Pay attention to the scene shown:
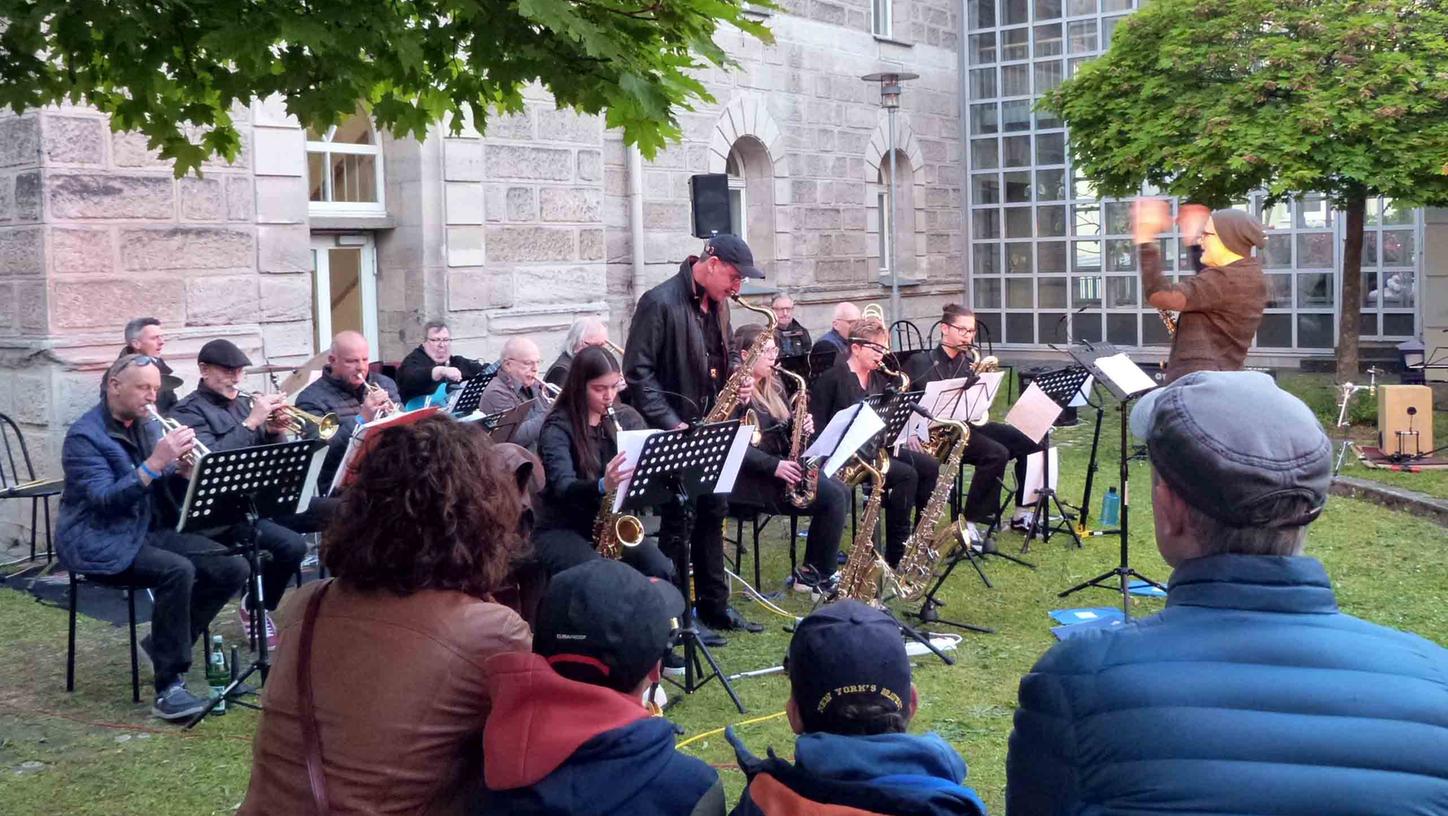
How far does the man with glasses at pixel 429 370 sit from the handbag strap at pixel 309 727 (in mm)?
6936

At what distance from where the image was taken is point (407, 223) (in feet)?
36.4

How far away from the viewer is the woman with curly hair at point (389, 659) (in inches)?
109

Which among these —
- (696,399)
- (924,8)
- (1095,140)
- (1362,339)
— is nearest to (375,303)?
(696,399)

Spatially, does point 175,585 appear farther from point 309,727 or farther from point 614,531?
point 309,727

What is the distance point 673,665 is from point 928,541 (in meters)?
1.88

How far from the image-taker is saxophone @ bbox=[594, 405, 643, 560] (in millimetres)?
6328

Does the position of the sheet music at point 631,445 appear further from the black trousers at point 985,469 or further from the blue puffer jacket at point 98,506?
the black trousers at point 985,469

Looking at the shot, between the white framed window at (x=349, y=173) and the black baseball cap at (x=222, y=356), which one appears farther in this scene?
the white framed window at (x=349, y=173)

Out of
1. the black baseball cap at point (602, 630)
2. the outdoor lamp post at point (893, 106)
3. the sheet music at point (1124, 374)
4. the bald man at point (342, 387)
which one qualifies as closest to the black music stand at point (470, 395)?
the bald man at point (342, 387)

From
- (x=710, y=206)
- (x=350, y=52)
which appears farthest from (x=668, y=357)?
(x=710, y=206)

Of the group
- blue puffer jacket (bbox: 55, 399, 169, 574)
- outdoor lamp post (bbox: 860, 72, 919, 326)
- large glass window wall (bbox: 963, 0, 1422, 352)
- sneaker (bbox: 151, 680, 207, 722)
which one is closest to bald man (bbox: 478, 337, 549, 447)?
blue puffer jacket (bbox: 55, 399, 169, 574)

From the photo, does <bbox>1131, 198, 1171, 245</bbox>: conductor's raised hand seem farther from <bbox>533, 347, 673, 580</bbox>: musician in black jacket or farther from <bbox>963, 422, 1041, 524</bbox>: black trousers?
<bbox>963, 422, 1041, 524</bbox>: black trousers

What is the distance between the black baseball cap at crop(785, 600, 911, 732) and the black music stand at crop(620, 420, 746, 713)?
337 cm

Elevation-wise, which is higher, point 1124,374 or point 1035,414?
point 1124,374
